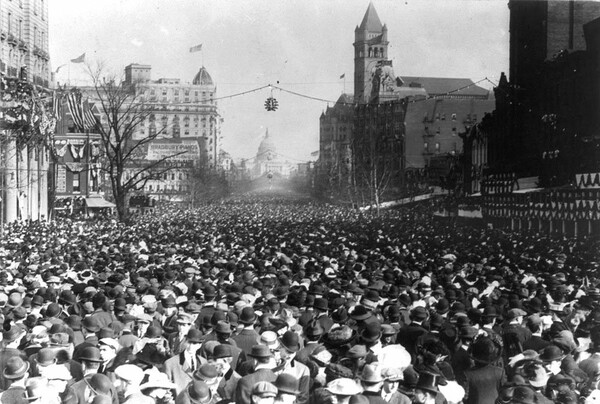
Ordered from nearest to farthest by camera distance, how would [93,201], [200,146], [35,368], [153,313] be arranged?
[35,368] < [153,313] < [93,201] < [200,146]

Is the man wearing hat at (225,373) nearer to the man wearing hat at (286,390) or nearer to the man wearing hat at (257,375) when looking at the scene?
the man wearing hat at (257,375)

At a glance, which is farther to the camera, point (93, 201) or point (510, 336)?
point (93, 201)

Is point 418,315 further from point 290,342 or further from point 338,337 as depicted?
point 290,342

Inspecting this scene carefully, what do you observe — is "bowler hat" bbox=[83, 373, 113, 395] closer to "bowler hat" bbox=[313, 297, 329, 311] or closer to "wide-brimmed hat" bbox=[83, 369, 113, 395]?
"wide-brimmed hat" bbox=[83, 369, 113, 395]

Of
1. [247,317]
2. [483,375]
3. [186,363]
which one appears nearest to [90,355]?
[186,363]

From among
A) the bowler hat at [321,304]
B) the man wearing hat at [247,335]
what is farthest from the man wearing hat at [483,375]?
the bowler hat at [321,304]

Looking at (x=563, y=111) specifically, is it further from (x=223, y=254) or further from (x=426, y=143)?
(x=426, y=143)

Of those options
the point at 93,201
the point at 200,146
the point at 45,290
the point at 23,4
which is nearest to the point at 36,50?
the point at 23,4
